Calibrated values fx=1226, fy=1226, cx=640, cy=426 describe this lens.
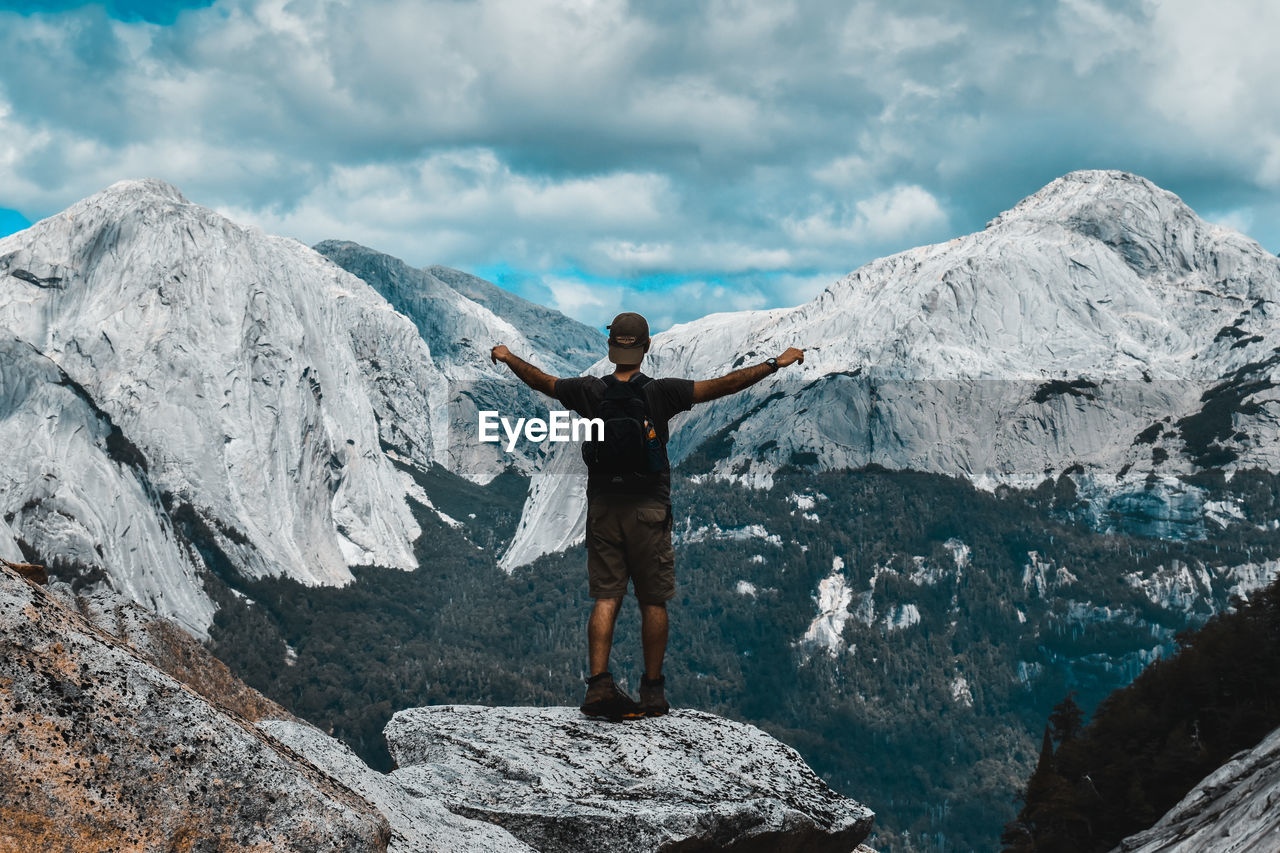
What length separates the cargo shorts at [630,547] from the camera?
13867mm

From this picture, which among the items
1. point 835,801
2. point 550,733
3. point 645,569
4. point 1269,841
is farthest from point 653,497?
point 1269,841

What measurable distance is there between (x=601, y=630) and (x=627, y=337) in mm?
3415

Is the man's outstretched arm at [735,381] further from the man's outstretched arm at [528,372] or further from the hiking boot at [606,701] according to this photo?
the hiking boot at [606,701]

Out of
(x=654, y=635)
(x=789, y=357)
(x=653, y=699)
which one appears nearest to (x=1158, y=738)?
(x=653, y=699)

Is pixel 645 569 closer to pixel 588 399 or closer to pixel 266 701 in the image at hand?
pixel 588 399

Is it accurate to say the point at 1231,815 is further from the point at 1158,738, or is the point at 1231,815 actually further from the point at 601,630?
the point at 1158,738

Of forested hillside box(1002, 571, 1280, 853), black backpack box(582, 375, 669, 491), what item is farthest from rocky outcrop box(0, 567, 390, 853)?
forested hillside box(1002, 571, 1280, 853)

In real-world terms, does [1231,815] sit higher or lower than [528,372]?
lower

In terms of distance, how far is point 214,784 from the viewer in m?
6.82

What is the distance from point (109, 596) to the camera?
13.5m

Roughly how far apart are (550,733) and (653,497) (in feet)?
9.40

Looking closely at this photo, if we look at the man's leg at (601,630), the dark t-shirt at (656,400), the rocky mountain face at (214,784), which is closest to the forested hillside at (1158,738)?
the man's leg at (601,630)

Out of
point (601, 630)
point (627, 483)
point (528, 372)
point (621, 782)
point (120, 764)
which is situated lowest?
point (621, 782)

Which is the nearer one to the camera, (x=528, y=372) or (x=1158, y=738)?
(x=528, y=372)
